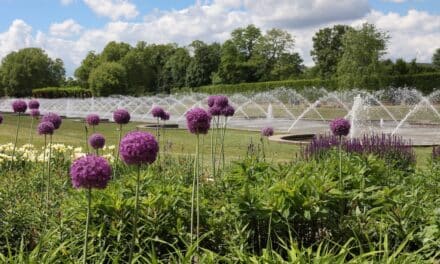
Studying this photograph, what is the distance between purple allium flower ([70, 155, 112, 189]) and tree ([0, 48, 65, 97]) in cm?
8675

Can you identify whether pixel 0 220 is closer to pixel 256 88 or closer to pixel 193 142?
pixel 193 142

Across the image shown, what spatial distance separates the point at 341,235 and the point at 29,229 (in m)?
2.82

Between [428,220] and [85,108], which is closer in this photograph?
[428,220]

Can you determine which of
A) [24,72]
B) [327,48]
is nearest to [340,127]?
[327,48]

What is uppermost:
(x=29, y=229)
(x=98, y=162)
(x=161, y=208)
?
(x=98, y=162)

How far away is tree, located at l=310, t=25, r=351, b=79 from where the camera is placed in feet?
226

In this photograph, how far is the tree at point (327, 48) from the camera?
226ft

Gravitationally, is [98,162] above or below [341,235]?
above

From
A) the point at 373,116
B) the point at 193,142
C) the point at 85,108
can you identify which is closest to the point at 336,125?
the point at 193,142

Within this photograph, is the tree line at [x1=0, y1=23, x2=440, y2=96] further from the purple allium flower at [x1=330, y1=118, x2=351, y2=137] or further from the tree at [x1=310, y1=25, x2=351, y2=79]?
the purple allium flower at [x1=330, y1=118, x2=351, y2=137]

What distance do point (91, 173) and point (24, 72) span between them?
289 ft

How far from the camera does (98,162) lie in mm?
2760

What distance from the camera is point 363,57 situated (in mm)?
42781

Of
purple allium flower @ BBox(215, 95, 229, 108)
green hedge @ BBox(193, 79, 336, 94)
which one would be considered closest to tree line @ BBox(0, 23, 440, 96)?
green hedge @ BBox(193, 79, 336, 94)
